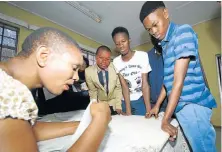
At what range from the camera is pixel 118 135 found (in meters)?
0.79

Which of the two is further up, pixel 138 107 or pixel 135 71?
pixel 135 71

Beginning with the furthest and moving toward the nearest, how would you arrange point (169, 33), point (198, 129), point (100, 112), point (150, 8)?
point (150, 8), point (169, 33), point (198, 129), point (100, 112)

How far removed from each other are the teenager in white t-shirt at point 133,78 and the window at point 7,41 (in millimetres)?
3343

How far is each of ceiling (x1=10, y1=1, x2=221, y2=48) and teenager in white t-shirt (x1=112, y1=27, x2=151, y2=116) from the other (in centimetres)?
254

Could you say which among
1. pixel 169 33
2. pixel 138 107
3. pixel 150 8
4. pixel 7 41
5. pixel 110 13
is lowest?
pixel 138 107

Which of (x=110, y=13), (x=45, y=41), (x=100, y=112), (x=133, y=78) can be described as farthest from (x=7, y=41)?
(x=100, y=112)

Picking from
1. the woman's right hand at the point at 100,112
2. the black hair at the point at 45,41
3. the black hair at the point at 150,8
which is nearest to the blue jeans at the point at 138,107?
the black hair at the point at 150,8

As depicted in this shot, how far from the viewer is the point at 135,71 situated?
71.3 inches

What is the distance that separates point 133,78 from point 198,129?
3.12 ft

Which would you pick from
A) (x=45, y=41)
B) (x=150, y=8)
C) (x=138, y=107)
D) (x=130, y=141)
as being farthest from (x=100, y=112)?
(x=138, y=107)

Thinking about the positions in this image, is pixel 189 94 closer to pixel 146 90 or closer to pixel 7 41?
pixel 146 90

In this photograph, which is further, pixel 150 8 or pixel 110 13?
pixel 110 13

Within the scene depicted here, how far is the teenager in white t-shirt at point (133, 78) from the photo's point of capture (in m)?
1.73

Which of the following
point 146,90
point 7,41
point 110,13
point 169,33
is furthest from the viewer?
point 110,13
